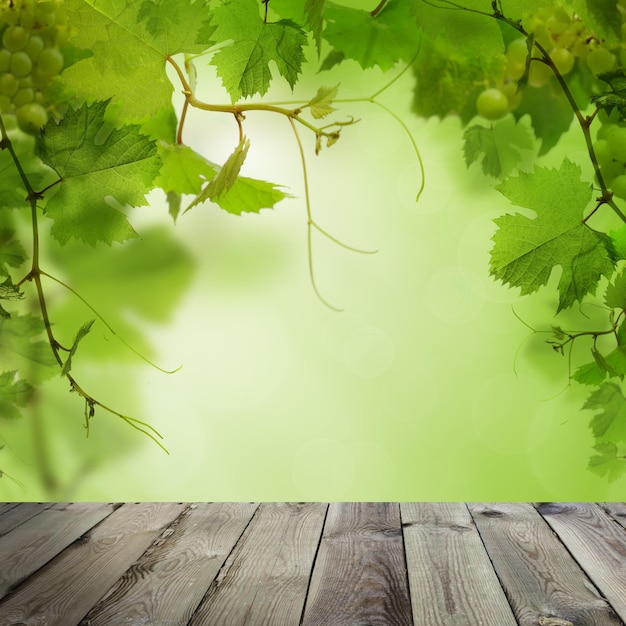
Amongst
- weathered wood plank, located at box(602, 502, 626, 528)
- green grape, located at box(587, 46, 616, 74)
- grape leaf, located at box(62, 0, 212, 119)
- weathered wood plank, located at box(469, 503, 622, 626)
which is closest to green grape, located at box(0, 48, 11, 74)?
grape leaf, located at box(62, 0, 212, 119)

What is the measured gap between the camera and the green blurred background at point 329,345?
42.7 inches

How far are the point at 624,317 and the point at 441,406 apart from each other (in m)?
0.30

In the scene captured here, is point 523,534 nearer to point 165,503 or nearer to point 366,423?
point 366,423

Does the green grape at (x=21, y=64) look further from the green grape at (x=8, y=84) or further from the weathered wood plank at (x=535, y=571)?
the weathered wood plank at (x=535, y=571)

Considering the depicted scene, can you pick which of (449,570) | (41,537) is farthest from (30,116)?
(449,570)

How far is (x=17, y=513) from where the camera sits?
1134mm

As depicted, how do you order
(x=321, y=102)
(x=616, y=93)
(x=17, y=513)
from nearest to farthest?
(x=616, y=93)
(x=321, y=102)
(x=17, y=513)

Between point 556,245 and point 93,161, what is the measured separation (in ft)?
1.48

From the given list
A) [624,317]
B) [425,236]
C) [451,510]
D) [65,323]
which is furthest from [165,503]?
[624,317]

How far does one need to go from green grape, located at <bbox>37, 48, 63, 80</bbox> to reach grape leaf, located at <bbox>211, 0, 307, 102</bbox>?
31cm

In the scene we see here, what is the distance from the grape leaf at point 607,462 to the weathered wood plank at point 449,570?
0.19 meters

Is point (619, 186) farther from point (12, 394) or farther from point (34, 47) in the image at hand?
point (12, 394)

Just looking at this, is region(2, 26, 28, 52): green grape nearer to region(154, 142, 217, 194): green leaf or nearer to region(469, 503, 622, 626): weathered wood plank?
region(154, 142, 217, 194): green leaf

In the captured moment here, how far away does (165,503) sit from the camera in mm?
1155
